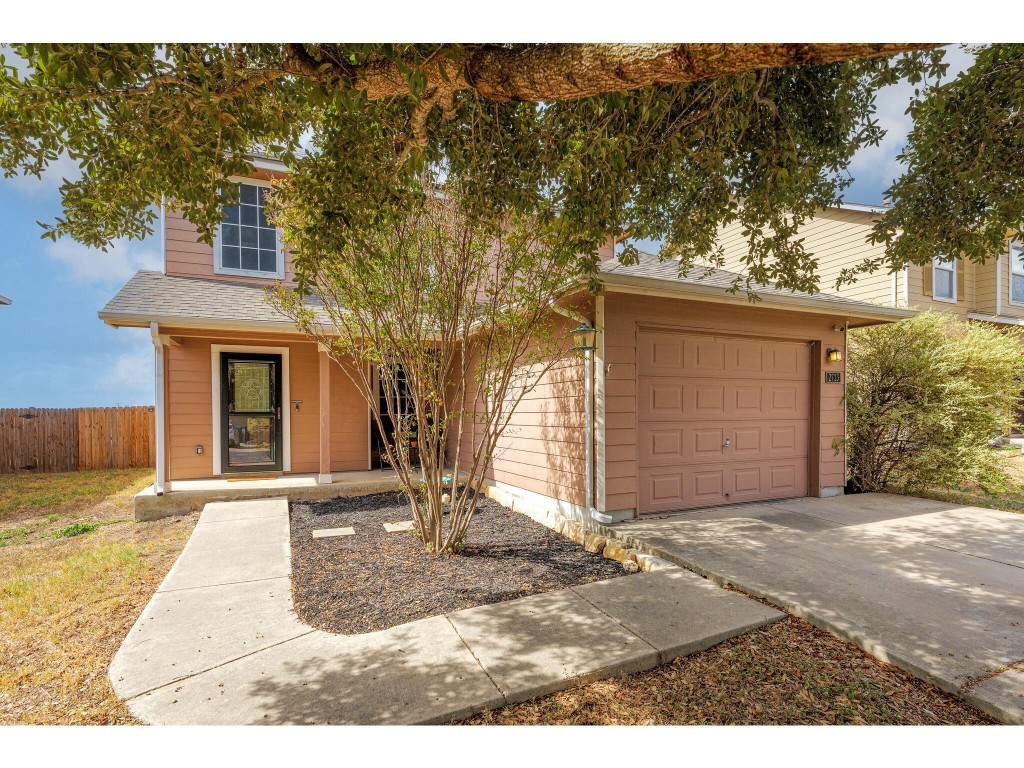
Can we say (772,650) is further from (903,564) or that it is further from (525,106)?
(525,106)

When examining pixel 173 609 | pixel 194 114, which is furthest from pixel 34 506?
pixel 194 114

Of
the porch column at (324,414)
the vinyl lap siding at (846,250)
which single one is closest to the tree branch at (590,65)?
the porch column at (324,414)

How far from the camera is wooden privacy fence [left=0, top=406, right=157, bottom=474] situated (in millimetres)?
9453

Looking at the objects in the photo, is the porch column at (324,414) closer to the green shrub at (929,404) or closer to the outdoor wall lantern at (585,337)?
the outdoor wall lantern at (585,337)

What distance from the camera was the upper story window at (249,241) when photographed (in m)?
7.76

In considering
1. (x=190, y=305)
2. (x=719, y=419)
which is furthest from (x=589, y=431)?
(x=190, y=305)

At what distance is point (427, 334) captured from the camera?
4035mm

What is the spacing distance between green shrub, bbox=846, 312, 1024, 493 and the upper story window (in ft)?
31.1

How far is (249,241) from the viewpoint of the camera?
7941mm

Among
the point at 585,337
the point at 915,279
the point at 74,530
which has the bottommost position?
the point at 74,530

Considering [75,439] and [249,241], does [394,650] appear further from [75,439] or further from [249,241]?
[75,439]

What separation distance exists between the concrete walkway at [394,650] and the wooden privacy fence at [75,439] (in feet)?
28.9

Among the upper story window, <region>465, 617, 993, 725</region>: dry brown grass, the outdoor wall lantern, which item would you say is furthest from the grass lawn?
the upper story window

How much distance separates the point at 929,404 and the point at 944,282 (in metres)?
5.56
